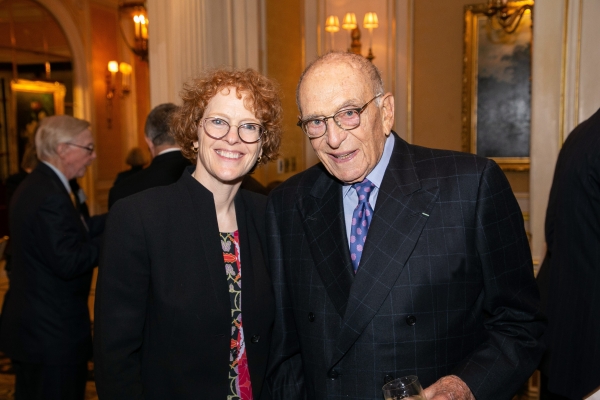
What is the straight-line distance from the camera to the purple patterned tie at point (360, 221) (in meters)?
1.71

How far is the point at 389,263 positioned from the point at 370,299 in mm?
113

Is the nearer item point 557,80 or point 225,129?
point 225,129

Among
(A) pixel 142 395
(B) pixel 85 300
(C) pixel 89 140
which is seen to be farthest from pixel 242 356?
(C) pixel 89 140

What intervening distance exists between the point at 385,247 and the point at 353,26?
16.0 ft

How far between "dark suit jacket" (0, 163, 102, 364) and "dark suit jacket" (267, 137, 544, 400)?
1691 mm

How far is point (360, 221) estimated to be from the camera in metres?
1.73

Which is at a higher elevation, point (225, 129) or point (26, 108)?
point (26, 108)

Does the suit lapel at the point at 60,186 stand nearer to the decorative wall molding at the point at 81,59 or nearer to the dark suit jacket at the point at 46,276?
the dark suit jacket at the point at 46,276

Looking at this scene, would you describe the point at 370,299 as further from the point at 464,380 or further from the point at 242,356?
the point at 242,356

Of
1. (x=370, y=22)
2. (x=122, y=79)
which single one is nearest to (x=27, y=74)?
(x=122, y=79)

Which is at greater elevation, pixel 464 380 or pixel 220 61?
pixel 220 61

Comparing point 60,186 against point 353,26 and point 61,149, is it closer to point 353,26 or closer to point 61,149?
point 61,149

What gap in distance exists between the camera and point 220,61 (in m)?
4.57

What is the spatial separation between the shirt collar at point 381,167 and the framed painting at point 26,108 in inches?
349
